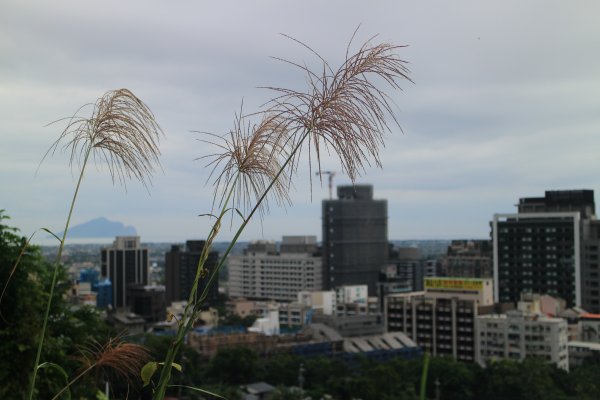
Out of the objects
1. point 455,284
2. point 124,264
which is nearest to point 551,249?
point 455,284

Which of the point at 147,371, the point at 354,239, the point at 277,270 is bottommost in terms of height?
the point at 277,270

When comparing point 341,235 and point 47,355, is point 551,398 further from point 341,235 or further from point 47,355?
point 341,235

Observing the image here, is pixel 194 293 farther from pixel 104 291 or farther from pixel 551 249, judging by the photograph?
pixel 104 291

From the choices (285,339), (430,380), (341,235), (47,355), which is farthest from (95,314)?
(341,235)

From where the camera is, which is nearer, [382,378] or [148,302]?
[382,378]

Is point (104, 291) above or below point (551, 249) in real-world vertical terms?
below

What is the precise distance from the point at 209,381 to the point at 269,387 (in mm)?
2360

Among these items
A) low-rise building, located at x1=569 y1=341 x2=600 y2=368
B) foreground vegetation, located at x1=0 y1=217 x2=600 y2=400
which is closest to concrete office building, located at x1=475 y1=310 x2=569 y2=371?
low-rise building, located at x1=569 y1=341 x2=600 y2=368

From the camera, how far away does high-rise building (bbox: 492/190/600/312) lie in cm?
4459

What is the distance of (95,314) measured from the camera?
9.56 metres

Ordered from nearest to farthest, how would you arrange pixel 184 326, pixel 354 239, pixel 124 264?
pixel 184 326 → pixel 124 264 → pixel 354 239

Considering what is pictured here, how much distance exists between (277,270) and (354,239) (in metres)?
8.51

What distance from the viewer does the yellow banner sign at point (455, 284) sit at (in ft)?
119

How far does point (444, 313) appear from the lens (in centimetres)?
3581
